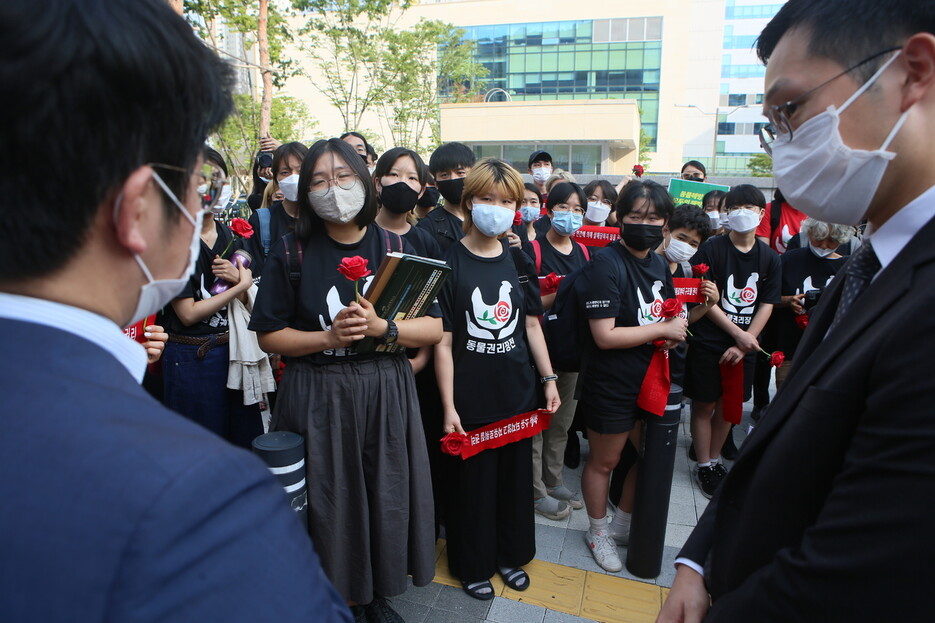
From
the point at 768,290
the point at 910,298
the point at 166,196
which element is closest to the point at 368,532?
the point at 166,196

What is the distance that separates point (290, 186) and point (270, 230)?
0.32m

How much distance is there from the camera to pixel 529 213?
15.9ft

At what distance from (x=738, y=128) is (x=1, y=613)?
6712 centimetres

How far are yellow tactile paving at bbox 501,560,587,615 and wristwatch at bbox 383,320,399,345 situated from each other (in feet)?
5.17

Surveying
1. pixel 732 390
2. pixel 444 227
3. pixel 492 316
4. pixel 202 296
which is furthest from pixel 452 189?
pixel 732 390

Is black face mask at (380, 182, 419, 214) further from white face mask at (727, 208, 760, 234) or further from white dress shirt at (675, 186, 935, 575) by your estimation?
white dress shirt at (675, 186, 935, 575)

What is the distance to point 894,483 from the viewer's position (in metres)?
0.85

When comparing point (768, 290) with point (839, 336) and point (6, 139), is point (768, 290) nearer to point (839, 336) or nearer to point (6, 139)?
point (839, 336)

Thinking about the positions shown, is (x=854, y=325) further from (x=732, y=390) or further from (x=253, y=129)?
(x=253, y=129)

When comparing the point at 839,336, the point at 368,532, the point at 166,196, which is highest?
the point at 166,196

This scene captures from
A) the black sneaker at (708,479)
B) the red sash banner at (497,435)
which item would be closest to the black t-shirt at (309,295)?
the red sash banner at (497,435)

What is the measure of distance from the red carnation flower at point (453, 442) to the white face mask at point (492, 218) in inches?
42.3

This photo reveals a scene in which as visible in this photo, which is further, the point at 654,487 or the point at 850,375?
the point at 654,487

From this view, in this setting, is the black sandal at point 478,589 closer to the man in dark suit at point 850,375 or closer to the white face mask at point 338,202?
the man in dark suit at point 850,375
